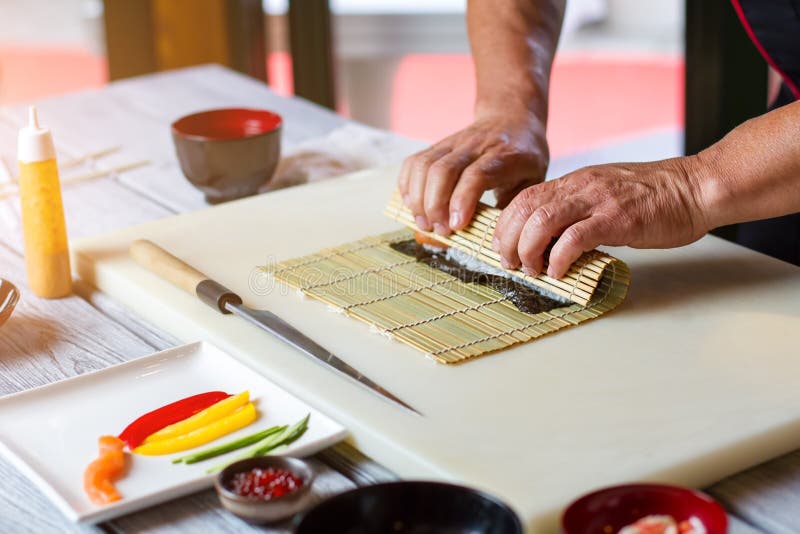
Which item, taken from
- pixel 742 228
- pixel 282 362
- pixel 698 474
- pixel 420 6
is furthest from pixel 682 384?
pixel 420 6

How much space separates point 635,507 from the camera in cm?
86

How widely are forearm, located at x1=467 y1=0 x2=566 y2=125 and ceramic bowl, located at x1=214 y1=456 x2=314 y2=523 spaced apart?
0.95 m

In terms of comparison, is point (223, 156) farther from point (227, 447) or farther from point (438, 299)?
point (227, 447)

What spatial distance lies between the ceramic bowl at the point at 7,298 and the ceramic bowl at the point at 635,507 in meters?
0.84

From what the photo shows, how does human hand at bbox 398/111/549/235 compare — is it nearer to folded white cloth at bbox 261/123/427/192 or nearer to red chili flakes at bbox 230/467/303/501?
folded white cloth at bbox 261/123/427/192

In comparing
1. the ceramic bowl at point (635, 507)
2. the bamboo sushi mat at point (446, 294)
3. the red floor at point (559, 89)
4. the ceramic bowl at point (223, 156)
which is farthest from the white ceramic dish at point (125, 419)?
the red floor at point (559, 89)

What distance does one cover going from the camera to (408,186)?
1.54m

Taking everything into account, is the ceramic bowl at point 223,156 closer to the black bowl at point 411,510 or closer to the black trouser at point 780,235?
the black trouser at point 780,235

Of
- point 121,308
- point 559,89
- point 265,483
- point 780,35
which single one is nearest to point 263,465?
point 265,483

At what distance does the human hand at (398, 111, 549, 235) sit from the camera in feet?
4.86

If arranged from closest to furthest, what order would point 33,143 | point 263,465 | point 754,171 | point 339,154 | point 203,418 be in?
point 263,465 < point 203,418 < point 754,171 < point 33,143 < point 339,154

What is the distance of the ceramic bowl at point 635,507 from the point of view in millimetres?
833

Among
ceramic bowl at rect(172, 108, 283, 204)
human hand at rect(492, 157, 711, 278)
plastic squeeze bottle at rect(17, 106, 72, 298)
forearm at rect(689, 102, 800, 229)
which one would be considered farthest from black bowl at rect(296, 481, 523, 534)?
ceramic bowl at rect(172, 108, 283, 204)

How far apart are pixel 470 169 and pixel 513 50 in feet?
1.51
